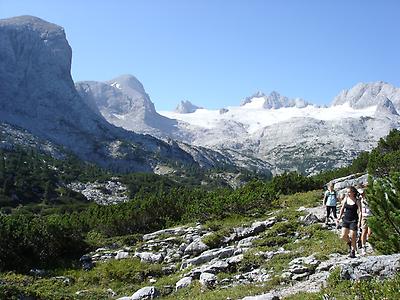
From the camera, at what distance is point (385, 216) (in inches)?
552

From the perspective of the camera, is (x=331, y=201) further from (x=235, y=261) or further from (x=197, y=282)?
(x=197, y=282)

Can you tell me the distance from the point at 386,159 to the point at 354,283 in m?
32.1

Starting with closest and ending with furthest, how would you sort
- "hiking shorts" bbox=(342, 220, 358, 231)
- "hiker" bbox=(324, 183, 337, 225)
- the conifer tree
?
the conifer tree < "hiking shorts" bbox=(342, 220, 358, 231) < "hiker" bbox=(324, 183, 337, 225)

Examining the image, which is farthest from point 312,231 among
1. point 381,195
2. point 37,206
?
point 37,206

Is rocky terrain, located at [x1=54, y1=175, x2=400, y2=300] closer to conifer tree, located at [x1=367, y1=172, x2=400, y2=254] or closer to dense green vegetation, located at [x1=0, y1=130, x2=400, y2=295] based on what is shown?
dense green vegetation, located at [x1=0, y1=130, x2=400, y2=295]

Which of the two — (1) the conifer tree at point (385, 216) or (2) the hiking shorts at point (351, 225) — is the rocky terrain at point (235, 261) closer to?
(1) the conifer tree at point (385, 216)

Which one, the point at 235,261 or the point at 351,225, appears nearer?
the point at 351,225

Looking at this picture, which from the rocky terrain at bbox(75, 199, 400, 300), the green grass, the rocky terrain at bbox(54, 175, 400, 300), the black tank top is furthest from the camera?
the black tank top

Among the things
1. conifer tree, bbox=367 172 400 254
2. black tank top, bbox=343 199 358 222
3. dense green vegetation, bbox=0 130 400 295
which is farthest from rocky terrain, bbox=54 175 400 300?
black tank top, bbox=343 199 358 222

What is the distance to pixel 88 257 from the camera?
2831cm

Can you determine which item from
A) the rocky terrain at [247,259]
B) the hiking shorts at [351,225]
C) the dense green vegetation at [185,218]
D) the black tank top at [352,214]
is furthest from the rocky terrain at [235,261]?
the black tank top at [352,214]

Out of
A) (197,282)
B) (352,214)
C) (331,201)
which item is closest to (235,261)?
(197,282)

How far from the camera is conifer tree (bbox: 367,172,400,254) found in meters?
13.7

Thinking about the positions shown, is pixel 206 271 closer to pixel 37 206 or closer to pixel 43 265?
pixel 43 265
